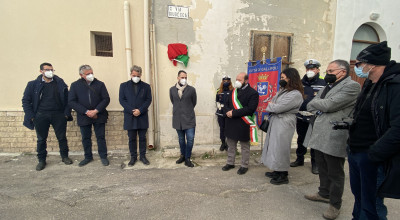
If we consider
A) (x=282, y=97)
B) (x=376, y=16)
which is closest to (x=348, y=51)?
(x=376, y=16)

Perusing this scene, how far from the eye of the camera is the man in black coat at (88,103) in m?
3.99

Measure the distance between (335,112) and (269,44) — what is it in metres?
3.25

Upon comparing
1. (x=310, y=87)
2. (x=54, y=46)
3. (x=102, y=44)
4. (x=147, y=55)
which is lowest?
(x=310, y=87)

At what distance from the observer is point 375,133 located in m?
1.85

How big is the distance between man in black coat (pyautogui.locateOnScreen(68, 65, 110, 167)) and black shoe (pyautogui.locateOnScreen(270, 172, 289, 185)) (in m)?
3.31

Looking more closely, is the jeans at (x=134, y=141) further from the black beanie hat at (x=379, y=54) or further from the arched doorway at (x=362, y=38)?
the arched doorway at (x=362, y=38)

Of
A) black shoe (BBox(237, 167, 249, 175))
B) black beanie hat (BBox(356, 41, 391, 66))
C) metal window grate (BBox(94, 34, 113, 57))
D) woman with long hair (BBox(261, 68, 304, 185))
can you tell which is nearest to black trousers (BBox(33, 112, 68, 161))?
metal window grate (BBox(94, 34, 113, 57))

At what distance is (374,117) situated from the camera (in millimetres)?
1766

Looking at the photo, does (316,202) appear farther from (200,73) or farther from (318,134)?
(200,73)

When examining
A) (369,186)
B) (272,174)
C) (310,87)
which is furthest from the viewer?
(310,87)

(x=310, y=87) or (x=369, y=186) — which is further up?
(x=310, y=87)

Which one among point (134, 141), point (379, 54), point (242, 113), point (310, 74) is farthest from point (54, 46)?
point (379, 54)

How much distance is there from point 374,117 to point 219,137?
12.4 ft

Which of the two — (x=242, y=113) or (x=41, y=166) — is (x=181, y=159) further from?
(x=41, y=166)
